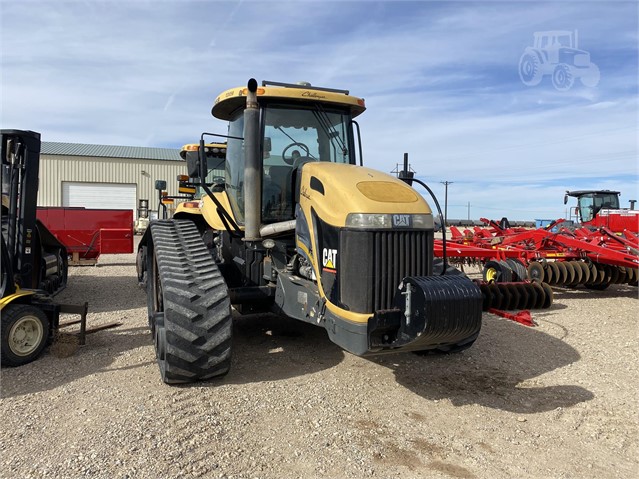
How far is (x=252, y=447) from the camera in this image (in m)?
3.22

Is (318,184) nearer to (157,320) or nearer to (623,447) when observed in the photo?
(157,320)

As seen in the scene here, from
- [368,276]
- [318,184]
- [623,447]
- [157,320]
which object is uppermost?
[318,184]

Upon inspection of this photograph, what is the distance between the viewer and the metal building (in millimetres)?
31969

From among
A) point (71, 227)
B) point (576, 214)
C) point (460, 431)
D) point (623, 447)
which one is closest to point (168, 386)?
point (460, 431)

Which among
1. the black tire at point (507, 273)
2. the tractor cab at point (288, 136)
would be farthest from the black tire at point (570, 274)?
the tractor cab at point (288, 136)

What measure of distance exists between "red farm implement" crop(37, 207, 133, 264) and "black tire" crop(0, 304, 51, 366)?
20.3ft

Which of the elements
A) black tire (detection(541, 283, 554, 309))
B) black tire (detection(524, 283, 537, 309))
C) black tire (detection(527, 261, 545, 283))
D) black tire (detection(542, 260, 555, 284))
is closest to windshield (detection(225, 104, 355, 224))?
black tire (detection(524, 283, 537, 309))

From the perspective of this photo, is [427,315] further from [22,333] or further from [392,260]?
[22,333]

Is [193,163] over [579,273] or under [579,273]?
over

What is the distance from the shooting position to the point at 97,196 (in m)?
32.3

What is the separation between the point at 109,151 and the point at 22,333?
3524 cm

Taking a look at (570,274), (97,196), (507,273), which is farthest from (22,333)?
(97,196)

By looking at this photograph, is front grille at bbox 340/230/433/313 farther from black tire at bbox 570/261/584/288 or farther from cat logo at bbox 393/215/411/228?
black tire at bbox 570/261/584/288

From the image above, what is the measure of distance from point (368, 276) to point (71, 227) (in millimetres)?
9001
